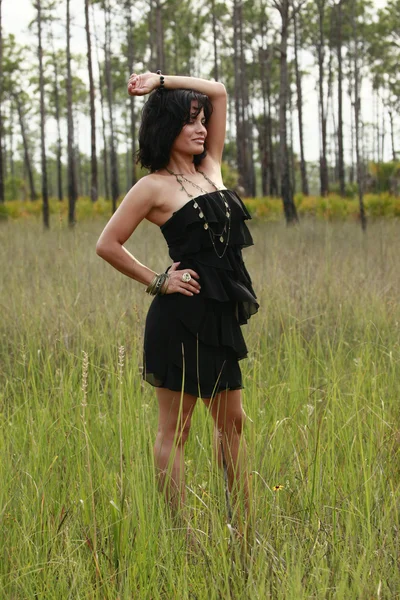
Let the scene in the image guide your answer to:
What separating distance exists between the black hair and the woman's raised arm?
0.04 meters

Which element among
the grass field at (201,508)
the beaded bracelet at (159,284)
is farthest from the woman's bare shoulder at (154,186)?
the grass field at (201,508)

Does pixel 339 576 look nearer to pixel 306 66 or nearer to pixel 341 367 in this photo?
pixel 341 367

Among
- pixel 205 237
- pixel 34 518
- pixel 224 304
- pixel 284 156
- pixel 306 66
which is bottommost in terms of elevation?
pixel 34 518

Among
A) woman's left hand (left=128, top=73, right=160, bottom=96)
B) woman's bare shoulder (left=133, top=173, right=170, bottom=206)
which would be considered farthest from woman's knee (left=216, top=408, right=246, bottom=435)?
woman's left hand (left=128, top=73, right=160, bottom=96)

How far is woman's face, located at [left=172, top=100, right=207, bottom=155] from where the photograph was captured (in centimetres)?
244

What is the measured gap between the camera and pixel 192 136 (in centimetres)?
244

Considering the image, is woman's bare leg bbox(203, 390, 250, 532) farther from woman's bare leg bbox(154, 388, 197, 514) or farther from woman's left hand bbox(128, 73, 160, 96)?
woman's left hand bbox(128, 73, 160, 96)

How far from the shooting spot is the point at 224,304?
2.41 m

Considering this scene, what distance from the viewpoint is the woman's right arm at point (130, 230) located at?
2379mm

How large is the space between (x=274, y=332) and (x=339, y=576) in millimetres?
3044

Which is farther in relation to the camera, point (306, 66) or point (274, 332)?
point (306, 66)

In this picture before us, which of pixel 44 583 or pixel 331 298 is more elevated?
pixel 331 298

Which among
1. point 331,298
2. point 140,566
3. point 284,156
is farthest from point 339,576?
point 284,156

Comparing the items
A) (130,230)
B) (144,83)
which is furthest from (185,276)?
(144,83)
